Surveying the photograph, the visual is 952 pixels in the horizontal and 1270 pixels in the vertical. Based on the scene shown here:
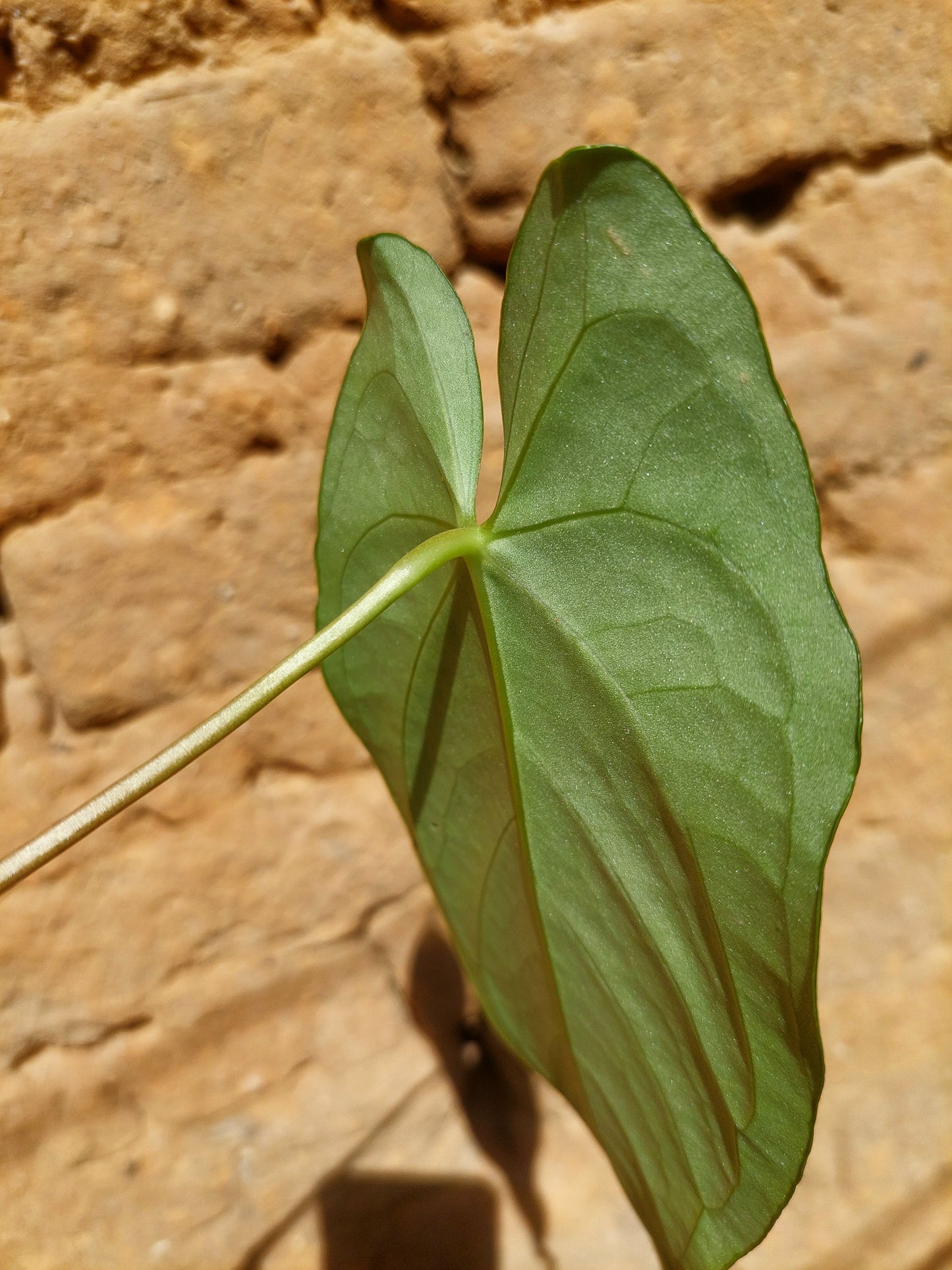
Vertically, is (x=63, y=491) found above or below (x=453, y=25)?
below

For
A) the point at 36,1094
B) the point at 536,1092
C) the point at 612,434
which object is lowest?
the point at 536,1092

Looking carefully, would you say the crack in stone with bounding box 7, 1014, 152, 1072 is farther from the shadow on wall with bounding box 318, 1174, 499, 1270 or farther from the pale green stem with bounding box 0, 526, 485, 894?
the pale green stem with bounding box 0, 526, 485, 894

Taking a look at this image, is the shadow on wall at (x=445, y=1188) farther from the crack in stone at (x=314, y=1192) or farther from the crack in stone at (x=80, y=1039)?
the crack in stone at (x=80, y=1039)

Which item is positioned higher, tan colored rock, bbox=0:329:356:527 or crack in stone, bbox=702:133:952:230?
crack in stone, bbox=702:133:952:230

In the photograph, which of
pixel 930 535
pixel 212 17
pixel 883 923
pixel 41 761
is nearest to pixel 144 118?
pixel 212 17

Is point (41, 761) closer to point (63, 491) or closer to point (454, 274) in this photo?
point (63, 491)

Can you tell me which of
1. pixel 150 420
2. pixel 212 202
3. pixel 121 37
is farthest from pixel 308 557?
pixel 121 37

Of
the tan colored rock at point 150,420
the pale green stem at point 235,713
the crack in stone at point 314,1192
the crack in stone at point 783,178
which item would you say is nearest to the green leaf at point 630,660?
the pale green stem at point 235,713

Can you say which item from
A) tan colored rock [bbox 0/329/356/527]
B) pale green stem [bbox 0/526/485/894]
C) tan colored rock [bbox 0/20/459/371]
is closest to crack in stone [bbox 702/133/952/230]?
tan colored rock [bbox 0/20/459/371]
